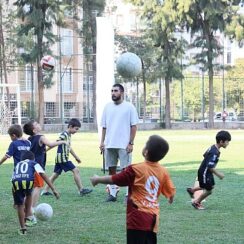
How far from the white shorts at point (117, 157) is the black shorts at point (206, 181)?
130 cm

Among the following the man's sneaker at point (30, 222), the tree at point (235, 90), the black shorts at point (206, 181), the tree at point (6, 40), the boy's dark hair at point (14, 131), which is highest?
the tree at point (6, 40)

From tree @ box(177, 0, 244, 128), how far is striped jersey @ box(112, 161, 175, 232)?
40419 mm

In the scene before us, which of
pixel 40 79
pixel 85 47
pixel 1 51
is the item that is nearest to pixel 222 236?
pixel 40 79

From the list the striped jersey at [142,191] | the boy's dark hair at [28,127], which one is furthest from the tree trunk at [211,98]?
the striped jersey at [142,191]

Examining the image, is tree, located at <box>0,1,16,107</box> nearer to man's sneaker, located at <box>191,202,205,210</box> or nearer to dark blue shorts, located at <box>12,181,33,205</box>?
man's sneaker, located at <box>191,202,205,210</box>

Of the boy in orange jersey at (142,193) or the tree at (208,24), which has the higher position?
the tree at (208,24)

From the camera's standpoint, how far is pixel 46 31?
42.5 meters

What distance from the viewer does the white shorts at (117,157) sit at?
9203 millimetres

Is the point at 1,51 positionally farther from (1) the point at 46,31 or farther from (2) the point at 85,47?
(2) the point at 85,47

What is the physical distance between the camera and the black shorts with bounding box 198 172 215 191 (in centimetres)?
840

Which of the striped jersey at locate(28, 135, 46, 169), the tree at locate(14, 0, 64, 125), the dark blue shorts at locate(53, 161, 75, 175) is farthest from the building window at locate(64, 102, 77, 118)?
the striped jersey at locate(28, 135, 46, 169)

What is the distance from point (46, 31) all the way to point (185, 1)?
416 inches

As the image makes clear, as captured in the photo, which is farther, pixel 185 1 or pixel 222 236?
pixel 185 1

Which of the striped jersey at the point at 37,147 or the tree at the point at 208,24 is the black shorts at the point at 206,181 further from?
the tree at the point at 208,24
